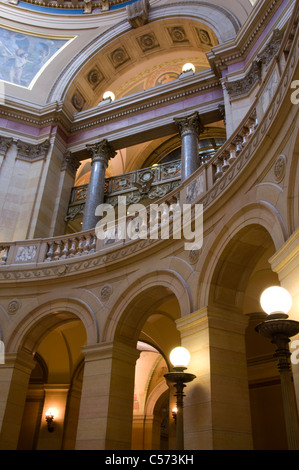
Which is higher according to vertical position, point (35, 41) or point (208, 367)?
point (35, 41)

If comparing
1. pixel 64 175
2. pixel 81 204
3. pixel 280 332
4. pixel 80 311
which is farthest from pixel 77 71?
pixel 280 332

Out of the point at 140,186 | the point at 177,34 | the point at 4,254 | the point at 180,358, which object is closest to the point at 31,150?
the point at 140,186

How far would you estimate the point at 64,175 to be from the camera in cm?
1673

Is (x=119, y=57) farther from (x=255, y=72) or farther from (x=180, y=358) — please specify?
(x=180, y=358)

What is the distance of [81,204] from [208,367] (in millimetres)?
10782

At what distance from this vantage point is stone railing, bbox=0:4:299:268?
6.34 m

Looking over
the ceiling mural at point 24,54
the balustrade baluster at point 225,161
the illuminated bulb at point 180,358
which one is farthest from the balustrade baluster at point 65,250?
the ceiling mural at point 24,54

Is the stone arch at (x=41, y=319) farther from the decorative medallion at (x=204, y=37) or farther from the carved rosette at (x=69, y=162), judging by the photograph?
the decorative medallion at (x=204, y=37)

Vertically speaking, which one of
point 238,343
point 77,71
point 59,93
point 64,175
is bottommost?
point 238,343

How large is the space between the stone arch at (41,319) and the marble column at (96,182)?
4400 mm

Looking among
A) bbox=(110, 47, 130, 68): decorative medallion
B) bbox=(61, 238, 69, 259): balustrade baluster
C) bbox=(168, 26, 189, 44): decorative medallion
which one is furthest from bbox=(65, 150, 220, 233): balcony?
bbox=(110, 47, 130, 68): decorative medallion

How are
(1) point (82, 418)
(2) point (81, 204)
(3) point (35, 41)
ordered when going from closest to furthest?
1. (1) point (82, 418)
2. (2) point (81, 204)
3. (3) point (35, 41)

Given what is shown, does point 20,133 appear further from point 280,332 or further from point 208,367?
point 280,332

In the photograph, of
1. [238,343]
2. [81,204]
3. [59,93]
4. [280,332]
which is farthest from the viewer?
[59,93]
